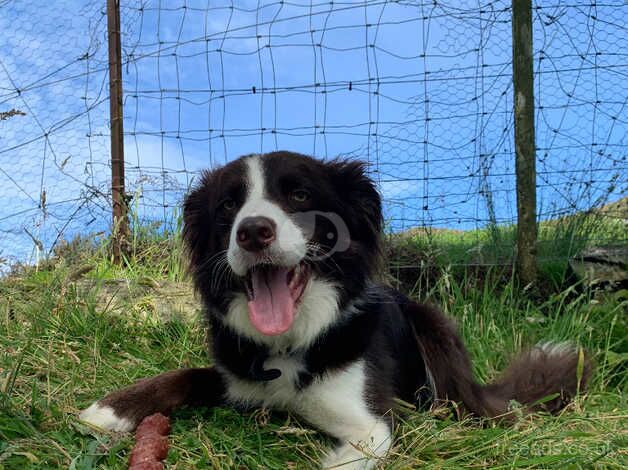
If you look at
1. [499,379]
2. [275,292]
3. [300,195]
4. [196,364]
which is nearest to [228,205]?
[300,195]

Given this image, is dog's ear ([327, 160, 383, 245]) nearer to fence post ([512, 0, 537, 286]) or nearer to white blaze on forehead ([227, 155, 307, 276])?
white blaze on forehead ([227, 155, 307, 276])

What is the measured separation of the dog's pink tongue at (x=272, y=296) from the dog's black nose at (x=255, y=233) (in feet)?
0.68

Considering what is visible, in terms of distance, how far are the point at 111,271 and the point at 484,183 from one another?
127 inches

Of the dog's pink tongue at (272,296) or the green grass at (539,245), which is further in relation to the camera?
the green grass at (539,245)

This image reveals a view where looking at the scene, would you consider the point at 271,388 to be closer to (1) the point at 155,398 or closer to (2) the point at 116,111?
(1) the point at 155,398

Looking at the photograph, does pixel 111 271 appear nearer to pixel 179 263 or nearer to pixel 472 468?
pixel 179 263

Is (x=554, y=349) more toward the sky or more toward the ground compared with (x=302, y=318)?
more toward the ground

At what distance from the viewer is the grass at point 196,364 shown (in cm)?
231

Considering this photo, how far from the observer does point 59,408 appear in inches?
102

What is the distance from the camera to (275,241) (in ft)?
7.77

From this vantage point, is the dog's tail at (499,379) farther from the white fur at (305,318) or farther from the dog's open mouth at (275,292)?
the dog's open mouth at (275,292)

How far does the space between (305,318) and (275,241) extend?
1.38ft

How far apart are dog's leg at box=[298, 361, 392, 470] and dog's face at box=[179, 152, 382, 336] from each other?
312 mm

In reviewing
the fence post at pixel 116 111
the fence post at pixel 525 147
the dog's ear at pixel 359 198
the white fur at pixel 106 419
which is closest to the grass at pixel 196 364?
the white fur at pixel 106 419
